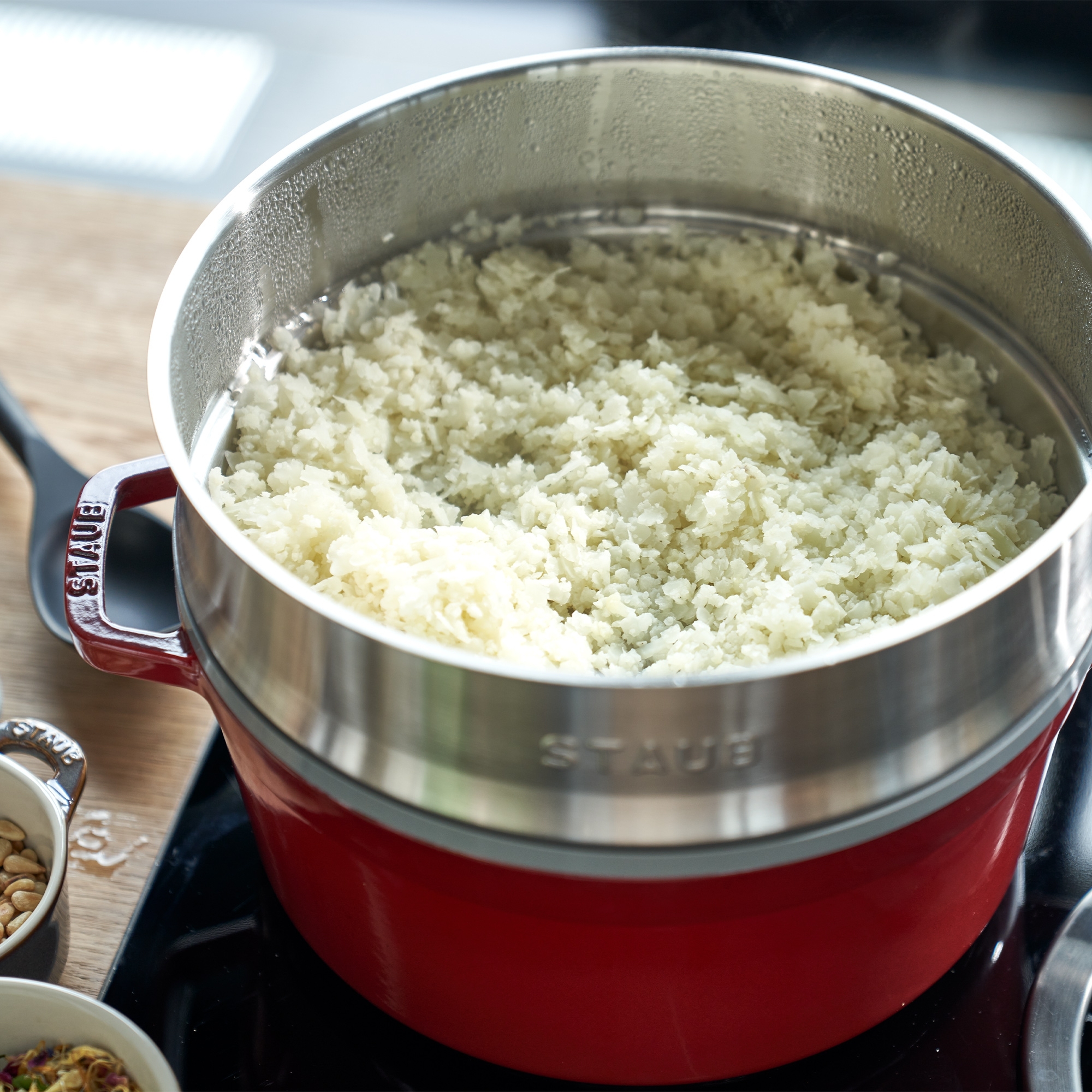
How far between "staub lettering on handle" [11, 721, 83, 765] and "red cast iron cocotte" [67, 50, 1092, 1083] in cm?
17

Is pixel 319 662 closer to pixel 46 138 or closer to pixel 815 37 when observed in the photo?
pixel 815 37

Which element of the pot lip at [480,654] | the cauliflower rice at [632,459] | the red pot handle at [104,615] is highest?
the pot lip at [480,654]

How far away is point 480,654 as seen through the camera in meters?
0.84

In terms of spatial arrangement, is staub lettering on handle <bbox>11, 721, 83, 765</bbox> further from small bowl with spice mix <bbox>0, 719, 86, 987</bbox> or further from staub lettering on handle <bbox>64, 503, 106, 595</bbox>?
staub lettering on handle <bbox>64, 503, 106, 595</bbox>

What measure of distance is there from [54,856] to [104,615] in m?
0.22

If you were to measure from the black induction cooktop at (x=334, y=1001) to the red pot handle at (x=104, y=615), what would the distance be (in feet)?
0.69

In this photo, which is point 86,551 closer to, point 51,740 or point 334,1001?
point 51,740

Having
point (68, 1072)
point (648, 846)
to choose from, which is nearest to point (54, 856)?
point (68, 1072)

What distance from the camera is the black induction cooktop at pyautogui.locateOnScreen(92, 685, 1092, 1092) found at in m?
0.96

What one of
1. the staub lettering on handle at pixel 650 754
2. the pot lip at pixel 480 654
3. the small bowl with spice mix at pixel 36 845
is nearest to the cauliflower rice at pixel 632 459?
the pot lip at pixel 480 654

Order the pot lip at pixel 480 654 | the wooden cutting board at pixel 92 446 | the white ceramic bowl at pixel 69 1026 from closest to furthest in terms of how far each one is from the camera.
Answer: the pot lip at pixel 480 654, the white ceramic bowl at pixel 69 1026, the wooden cutting board at pixel 92 446

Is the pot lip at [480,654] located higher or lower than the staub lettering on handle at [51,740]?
higher

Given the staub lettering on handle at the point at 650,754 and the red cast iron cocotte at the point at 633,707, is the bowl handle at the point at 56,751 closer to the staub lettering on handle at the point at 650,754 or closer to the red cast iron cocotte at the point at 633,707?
the red cast iron cocotte at the point at 633,707

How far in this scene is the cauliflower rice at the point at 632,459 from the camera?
91 centimetres
